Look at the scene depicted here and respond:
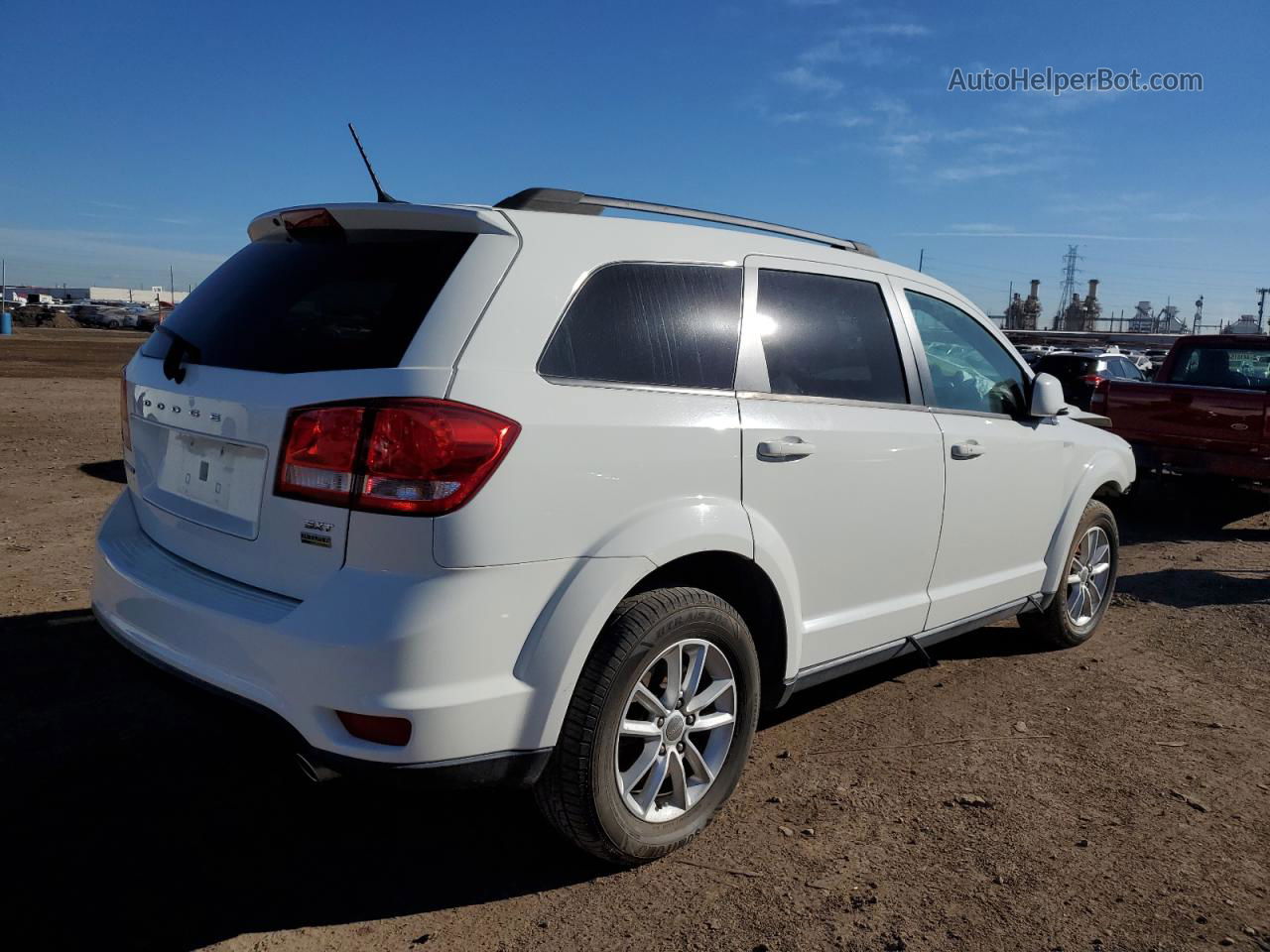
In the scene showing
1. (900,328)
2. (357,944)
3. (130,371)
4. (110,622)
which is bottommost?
(357,944)

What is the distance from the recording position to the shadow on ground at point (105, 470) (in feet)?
28.1

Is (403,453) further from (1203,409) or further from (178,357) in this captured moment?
(1203,409)

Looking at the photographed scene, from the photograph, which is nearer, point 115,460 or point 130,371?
point 130,371

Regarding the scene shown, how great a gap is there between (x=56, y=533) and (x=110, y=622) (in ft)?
13.6

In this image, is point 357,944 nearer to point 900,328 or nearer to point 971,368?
point 900,328

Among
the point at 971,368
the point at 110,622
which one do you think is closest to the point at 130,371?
the point at 110,622

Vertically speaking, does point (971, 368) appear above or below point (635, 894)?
above

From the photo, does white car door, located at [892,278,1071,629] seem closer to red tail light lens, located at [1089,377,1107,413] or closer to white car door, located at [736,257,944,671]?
white car door, located at [736,257,944,671]

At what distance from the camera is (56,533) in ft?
21.5

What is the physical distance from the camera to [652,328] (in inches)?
118

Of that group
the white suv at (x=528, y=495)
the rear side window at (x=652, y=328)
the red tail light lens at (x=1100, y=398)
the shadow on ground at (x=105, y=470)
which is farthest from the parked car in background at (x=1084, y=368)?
the rear side window at (x=652, y=328)

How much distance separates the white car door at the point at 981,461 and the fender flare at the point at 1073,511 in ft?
0.24

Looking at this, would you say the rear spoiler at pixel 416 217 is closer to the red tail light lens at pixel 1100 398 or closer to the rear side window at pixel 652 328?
the rear side window at pixel 652 328

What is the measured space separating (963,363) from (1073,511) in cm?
108
